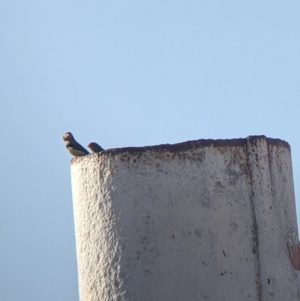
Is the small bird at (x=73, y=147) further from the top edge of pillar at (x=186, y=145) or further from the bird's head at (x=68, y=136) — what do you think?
the top edge of pillar at (x=186, y=145)

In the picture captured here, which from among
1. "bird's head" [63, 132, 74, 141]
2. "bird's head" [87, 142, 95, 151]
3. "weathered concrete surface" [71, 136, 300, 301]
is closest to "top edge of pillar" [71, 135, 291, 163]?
"weathered concrete surface" [71, 136, 300, 301]

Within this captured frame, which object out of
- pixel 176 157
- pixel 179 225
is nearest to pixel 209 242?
pixel 179 225

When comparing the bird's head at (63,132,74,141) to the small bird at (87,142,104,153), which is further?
the bird's head at (63,132,74,141)

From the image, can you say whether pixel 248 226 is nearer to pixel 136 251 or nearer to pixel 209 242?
Result: pixel 209 242

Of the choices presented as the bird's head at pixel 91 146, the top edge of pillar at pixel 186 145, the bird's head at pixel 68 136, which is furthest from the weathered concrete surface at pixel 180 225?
the bird's head at pixel 68 136

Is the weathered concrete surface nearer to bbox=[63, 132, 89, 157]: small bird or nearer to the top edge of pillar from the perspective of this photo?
the top edge of pillar

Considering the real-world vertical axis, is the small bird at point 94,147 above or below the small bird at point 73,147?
below

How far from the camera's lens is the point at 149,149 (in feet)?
16.1

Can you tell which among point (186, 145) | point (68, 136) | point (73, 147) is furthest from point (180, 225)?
point (68, 136)

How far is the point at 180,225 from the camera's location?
482 centimetres

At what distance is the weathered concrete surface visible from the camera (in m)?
4.80

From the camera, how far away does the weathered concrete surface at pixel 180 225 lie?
4805 millimetres

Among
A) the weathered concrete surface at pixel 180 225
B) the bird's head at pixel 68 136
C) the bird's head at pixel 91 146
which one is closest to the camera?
the weathered concrete surface at pixel 180 225

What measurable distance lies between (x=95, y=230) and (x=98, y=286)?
1.07 ft
